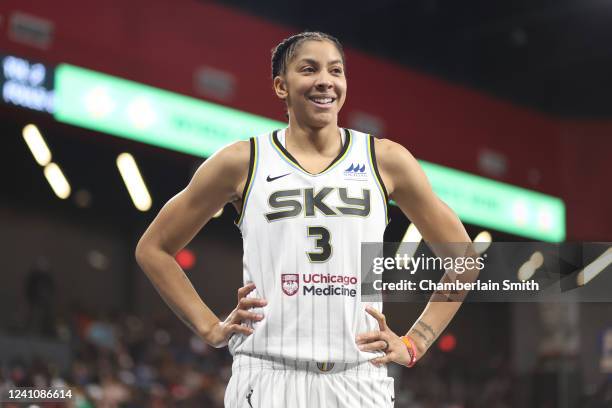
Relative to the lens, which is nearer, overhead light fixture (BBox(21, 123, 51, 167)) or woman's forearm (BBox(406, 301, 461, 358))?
woman's forearm (BBox(406, 301, 461, 358))

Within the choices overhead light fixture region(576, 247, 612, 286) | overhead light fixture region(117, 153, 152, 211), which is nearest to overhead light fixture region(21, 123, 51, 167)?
overhead light fixture region(117, 153, 152, 211)

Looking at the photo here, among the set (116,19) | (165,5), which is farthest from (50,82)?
(165,5)

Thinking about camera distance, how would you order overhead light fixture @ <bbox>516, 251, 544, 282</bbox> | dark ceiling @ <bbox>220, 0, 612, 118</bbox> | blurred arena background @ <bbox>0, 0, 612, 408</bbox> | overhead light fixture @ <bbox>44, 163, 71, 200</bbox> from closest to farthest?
overhead light fixture @ <bbox>516, 251, 544, 282</bbox> < blurred arena background @ <bbox>0, 0, 612, 408</bbox> < overhead light fixture @ <bbox>44, 163, 71, 200</bbox> < dark ceiling @ <bbox>220, 0, 612, 118</bbox>

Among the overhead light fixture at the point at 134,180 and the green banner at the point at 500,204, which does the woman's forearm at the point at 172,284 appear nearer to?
the overhead light fixture at the point at 134,180

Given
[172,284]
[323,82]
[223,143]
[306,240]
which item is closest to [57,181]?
[223,143]

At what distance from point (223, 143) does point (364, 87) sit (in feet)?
7.08

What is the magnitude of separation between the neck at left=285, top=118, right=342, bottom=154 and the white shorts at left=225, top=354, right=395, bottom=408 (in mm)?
661

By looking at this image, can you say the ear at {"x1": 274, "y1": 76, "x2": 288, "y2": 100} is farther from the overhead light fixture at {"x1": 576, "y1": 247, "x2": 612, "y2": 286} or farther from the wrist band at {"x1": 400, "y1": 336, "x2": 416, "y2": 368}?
the overhead light fixture at {"x1": 576, "y1": 247, "x2": 612, "y2": 286}

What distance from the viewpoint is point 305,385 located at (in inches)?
111

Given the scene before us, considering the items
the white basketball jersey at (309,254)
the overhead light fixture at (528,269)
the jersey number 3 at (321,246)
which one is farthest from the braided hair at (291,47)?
the overhead light fixture at (528,269)

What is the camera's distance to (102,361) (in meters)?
9.91

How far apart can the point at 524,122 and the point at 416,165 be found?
9906 mm

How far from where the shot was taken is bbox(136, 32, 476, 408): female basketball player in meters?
2.83

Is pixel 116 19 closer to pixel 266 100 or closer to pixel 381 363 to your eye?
pixel 266 100
